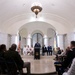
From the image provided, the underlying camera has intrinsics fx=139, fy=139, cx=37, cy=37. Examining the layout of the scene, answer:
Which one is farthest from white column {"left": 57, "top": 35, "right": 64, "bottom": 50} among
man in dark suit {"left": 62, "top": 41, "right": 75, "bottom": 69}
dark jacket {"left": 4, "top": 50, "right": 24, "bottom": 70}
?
dark jacket {"left": 4, "top": 50, "right": 24, "bottom": 70}

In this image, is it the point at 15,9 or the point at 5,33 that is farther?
the point at 5,33

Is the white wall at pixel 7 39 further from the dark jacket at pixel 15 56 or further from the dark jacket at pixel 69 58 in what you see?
the dark jacket at pixel 69 58

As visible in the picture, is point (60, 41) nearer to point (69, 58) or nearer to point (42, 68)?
point (42, 68)

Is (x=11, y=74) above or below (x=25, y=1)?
below

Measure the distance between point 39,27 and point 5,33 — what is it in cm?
614

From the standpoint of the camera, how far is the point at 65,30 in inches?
597

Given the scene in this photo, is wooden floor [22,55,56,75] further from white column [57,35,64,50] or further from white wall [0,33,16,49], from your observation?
white column [57,35,64,50]

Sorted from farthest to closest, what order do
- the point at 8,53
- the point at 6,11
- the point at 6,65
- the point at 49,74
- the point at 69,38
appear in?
the point at 69,38
the point at 6,11
the point at 49,74
the point at 8,53
the point at 6,65

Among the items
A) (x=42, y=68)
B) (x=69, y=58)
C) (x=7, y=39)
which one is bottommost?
(x=42, y=68)

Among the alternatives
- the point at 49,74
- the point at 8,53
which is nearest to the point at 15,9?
the point at 49,74

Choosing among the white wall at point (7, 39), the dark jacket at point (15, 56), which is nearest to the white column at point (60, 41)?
the white wall at point (7, 39)

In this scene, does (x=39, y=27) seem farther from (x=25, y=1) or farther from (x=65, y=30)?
(x=25, y=1)

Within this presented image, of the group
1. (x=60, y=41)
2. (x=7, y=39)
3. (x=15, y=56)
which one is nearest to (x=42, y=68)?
(x=15, y=56)

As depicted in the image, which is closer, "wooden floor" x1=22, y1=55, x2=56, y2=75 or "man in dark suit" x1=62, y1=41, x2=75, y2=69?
"man in dark suit" x1=62, y1=41, x2=75, y2=69
